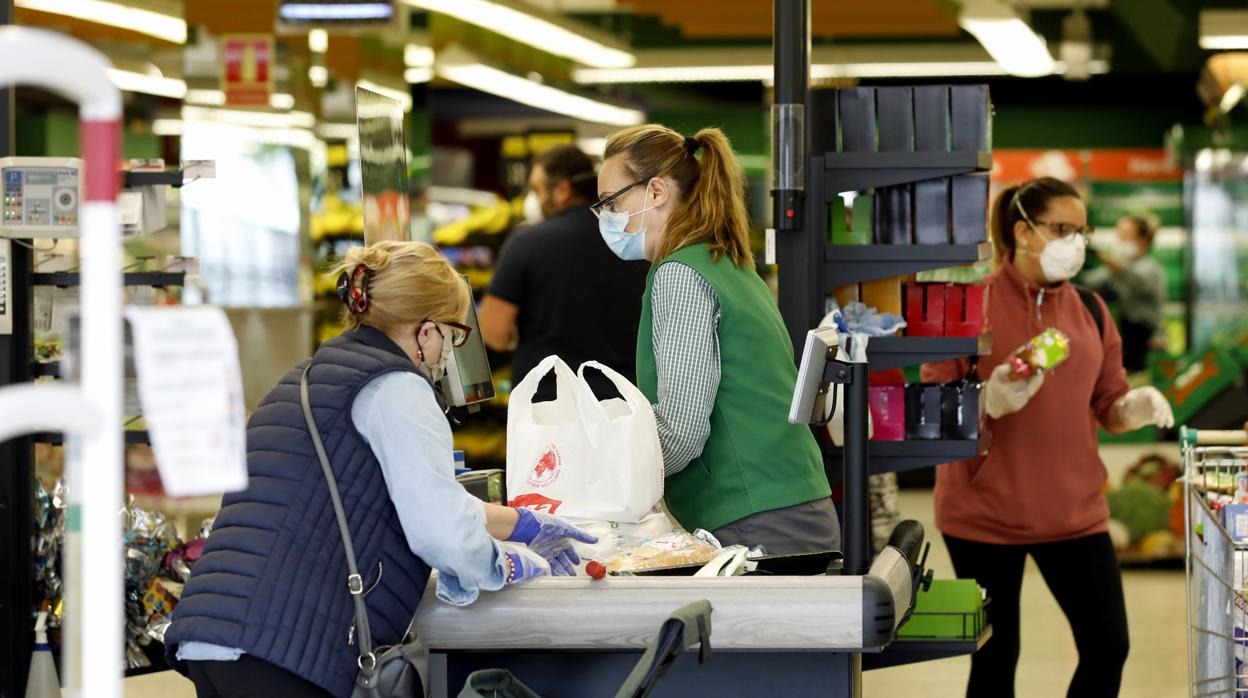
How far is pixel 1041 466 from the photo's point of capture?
4395mm

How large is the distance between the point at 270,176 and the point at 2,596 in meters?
7.47

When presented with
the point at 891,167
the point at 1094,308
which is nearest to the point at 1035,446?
the point at 1094,308

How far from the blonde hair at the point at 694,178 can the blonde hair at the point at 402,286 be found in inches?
25.8

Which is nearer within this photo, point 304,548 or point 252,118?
point 304,548

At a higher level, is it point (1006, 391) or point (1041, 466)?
point (1006, 391)

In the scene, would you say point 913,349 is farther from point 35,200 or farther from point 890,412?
point 35,200

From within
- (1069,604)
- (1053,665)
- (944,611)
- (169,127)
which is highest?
(169,127)

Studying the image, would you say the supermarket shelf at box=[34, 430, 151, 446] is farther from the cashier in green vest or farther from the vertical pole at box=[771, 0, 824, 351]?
the vertical pole at box=[771, 0, 824, 351]

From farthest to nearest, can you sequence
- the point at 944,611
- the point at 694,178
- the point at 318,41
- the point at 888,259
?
the point at 318,41 → the point at 888,259 → the point at 944,611 → the point at 694,178

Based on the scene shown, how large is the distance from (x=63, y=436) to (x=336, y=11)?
14.6ft

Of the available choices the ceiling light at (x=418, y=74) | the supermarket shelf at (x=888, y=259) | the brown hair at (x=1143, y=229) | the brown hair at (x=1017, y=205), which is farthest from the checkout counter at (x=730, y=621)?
the ceiling light at (x=418, y=74)

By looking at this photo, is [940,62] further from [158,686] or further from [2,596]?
[2,596]

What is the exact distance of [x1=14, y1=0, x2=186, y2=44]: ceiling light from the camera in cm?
995

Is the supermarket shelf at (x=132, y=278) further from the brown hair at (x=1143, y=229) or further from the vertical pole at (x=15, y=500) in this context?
the brown hair at (x=1143, y=229)
